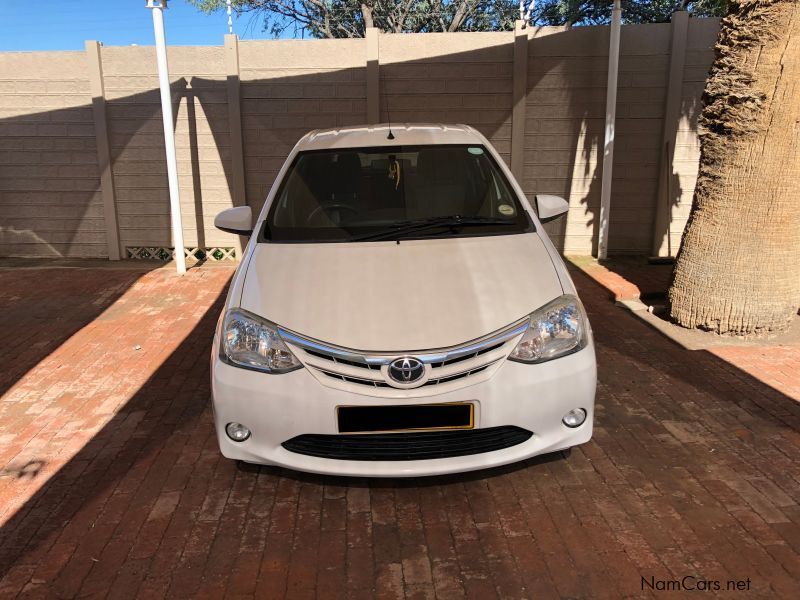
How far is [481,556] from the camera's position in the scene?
2.85 meters

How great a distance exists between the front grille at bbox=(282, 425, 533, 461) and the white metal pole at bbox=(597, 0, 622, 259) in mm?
6866

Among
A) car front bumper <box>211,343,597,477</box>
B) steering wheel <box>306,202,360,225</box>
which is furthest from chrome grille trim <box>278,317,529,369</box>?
steering wheel <box>306,202,360,225</box>

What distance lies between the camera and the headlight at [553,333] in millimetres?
2987

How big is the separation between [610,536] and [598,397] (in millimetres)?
1702

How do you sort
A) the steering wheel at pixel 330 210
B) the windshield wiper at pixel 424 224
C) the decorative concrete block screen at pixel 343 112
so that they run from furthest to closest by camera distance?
1. the decorative concrete block screen at pixel 343 112
2. the steering wheel at pixel 330 210
3. the windshield wiper at pixel 424 224

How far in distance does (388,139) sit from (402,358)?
212 centimetres

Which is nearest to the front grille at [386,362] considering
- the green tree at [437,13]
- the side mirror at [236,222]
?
the side mirror at [236,222]

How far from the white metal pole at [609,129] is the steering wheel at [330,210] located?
19.6 ft

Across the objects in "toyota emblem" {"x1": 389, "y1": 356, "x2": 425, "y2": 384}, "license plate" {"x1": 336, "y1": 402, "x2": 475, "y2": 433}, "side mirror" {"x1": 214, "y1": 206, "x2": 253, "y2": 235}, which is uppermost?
"side mirror" {"x1": 214, "y1": 206, "x2": 253, "y2": 235}

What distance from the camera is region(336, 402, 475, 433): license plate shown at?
112 inches

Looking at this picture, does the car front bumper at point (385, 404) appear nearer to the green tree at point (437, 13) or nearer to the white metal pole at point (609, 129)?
the white metal pole at point (609, 129)

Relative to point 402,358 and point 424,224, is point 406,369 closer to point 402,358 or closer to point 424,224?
point 402,358

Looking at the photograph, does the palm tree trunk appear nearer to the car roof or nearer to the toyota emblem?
the car roof

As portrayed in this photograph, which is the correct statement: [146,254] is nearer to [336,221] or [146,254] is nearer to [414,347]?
[336,221]
